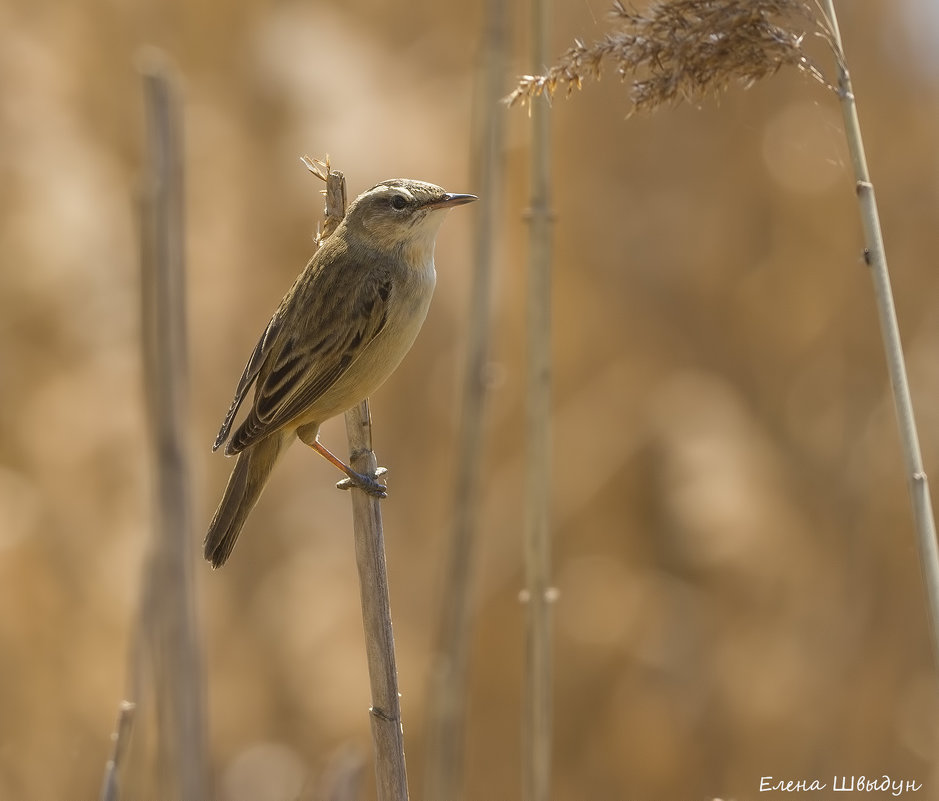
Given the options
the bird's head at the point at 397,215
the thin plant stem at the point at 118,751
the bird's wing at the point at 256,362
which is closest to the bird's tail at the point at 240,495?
the bird's wing at the point at 256,362

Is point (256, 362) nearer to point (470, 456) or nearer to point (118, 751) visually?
point (470, 456)

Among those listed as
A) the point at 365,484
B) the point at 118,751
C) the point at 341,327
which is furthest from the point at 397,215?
the point at 118,751

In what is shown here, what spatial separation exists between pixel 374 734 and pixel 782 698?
358 cm

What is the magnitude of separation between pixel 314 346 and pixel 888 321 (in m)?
1.83

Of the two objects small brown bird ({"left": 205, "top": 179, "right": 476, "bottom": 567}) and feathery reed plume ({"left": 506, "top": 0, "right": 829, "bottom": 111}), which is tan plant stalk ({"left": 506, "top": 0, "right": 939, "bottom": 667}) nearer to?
feathery reed plume ({"left": 506, "top": 0, "right": 829, "bottom": 111})

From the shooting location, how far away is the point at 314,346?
3.37 meters

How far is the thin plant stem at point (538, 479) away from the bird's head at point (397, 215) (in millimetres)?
757

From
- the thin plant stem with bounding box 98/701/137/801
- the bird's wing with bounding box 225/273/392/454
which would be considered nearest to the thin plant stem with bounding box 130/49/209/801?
the thin plant stem with bounding box 98/701/137/801

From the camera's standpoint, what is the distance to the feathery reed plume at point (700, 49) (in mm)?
2041

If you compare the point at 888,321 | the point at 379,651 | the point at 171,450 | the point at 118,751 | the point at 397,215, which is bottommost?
the point at 118,751

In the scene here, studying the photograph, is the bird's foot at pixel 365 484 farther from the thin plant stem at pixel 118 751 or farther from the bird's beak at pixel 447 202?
the bird's beak at pixel 447 202

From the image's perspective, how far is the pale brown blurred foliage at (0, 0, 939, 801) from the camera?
213 inches

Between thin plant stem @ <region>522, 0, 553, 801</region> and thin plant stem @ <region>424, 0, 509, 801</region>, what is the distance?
23cm

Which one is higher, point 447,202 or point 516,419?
point 516,419
